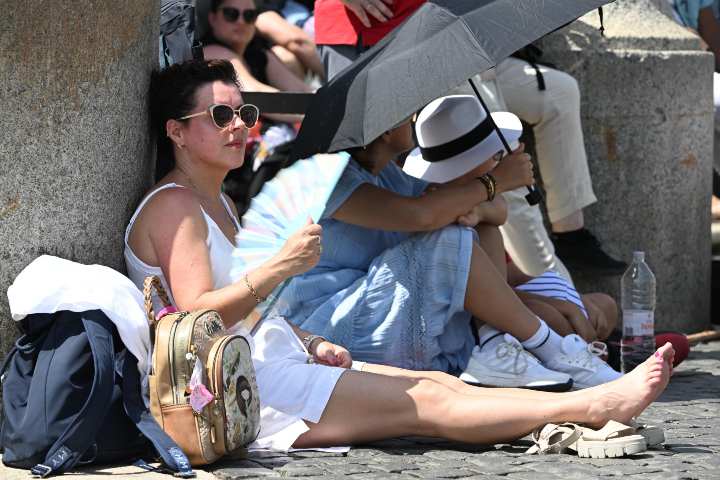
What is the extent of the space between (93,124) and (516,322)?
1684 mm

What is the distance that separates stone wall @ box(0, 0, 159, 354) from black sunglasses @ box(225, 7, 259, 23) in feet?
9.45

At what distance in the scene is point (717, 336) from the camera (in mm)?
6684

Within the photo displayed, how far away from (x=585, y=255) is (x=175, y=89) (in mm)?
2706

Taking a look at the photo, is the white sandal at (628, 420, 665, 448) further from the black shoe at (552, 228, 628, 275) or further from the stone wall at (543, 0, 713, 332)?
the stone wall at (543, 0, 713, 332)

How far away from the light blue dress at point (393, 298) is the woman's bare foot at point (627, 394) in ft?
2.61

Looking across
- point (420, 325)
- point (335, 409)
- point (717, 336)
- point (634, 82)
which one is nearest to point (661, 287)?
point (717, 336)

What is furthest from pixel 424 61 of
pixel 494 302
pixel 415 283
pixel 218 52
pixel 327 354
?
pixel 218 52

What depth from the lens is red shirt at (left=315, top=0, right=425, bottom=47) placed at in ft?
18.7

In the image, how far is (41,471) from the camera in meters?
3.64

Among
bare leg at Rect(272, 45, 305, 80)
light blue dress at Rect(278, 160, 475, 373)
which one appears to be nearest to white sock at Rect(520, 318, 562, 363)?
light blue dress at Rect(278, 160, 475, 373)

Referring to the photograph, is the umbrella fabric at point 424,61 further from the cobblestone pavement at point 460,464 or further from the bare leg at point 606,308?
the bare leg at point 606,308

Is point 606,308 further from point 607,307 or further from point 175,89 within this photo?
point 175,89

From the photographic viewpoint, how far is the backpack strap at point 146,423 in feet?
12.0

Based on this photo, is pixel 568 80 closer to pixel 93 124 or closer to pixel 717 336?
pixel 717 336
